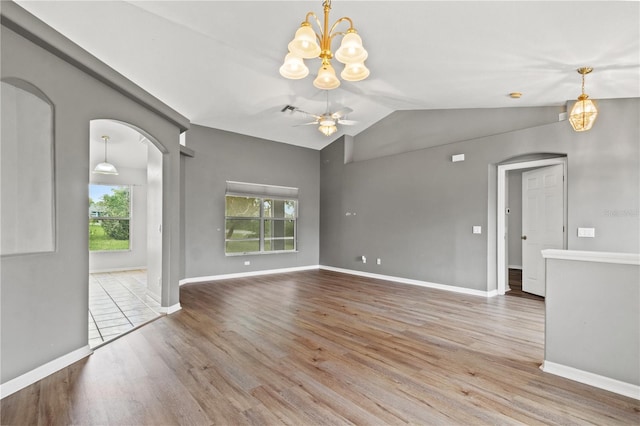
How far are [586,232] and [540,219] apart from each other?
3.39ft

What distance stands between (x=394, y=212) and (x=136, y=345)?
515 cm

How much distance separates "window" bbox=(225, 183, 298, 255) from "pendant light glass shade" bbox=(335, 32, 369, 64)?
4.85m

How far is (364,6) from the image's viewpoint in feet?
9.22

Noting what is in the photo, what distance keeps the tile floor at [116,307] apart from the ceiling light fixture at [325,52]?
131 inches

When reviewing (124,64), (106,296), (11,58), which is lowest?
(106,296)

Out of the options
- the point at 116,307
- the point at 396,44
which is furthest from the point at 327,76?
the point at 116,307

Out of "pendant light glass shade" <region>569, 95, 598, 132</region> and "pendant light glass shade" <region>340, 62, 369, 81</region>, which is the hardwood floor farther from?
"pendant light glass shade" <region>340, 62, 369, 81</region>

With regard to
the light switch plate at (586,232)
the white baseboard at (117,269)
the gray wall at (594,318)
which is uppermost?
the light switch plate at (586,232)

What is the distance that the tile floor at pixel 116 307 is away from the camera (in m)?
3.50

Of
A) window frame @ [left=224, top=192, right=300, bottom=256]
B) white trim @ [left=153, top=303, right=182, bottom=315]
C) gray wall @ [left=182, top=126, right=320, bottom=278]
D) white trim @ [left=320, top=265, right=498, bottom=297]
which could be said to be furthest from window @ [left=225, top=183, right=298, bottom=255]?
white trim @ [left=153, top=303, right=182, bottom=315]

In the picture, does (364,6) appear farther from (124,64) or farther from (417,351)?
(417,351)

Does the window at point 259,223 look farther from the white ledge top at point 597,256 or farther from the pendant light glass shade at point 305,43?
the white ledge top at point 597,256

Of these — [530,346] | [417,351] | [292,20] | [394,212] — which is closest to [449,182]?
[394,212]

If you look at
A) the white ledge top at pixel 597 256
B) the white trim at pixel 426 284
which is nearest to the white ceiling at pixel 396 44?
the white ledge top at pixel 597 256
